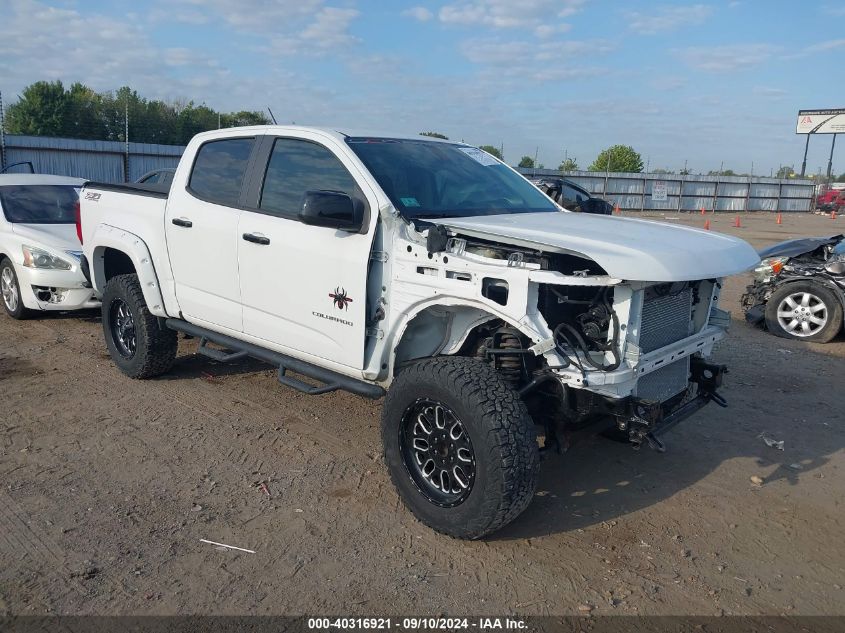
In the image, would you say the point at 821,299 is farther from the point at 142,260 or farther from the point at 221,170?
the point at 142,260

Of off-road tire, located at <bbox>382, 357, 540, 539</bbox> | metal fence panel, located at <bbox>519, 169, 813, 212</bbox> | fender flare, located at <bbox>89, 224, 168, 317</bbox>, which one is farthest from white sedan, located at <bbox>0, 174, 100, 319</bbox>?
metal fence panel, located at <bbox>519, 169, 813, 212</bbox>

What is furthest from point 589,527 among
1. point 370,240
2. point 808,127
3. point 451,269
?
point 808,127

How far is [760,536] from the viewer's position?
3.82 meters

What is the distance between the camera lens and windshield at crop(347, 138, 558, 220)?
4.22 m

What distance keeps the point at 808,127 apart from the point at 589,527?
6256cm

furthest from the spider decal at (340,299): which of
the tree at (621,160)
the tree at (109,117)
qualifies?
the tree at (621,160)

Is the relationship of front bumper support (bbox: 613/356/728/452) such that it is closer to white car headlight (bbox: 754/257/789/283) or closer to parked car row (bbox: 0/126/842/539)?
parked car row (bbox: 0/126/842/539)

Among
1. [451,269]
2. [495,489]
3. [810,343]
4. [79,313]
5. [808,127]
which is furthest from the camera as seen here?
[808,127]

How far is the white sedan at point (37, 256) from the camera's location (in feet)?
25.7

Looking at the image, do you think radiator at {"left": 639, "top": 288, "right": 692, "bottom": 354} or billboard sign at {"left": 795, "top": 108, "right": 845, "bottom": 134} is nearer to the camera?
radiator at {"left": 639, "top": 288, "right": 692, "bottom": 354}

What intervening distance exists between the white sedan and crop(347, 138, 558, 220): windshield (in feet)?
16.1

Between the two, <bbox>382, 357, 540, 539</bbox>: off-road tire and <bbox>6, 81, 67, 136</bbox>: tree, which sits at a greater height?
<bbox>6, 81, 67, 136</bbox>: tree

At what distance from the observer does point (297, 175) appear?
4.64 m

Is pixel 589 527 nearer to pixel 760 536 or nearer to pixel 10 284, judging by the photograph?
pixel 760 536
